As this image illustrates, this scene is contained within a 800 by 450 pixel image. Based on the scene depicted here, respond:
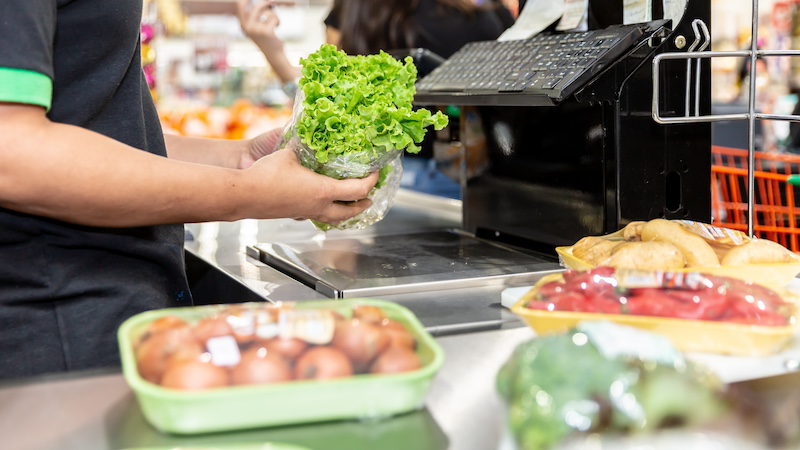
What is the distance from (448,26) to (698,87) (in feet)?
5.81

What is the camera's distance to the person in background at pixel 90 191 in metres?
1.10

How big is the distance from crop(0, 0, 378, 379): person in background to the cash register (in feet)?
0.78

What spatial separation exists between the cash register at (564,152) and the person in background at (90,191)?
0.78 feet

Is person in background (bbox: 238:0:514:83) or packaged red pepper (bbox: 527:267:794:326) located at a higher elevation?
person in background (bbox: 238:0:514:83)

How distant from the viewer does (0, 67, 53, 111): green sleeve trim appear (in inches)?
41.9

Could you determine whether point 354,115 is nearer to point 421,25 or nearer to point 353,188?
point 353,188

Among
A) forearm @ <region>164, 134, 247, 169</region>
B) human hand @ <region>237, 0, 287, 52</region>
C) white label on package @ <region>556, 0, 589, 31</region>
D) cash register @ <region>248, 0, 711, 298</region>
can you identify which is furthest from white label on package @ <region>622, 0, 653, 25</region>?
human hand @ <region>237, 0, 287, 52</region>

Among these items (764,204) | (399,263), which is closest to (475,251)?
(399,263)

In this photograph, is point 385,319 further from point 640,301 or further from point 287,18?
point 287,18

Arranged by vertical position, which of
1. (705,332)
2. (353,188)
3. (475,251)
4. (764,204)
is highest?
(353,188)

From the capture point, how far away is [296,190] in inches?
52.8

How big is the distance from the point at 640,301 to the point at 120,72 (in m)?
0.84

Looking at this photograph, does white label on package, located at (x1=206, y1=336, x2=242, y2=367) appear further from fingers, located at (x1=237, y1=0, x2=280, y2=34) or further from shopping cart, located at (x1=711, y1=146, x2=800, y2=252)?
fingers, located at (x1=237, y1=0, x2=280, y2=34)

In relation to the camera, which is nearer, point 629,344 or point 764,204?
point 629,344
